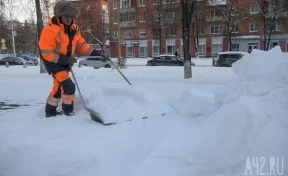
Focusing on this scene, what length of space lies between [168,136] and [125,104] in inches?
40.3

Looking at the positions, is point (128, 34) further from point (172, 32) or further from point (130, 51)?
point (172, 32)

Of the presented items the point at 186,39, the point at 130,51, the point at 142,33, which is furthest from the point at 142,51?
the point at 186,39

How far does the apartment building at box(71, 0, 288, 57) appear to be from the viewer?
3878 centimetres

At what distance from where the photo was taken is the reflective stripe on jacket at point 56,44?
4113 millimetres

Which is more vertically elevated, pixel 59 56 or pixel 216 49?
pixel 216 49

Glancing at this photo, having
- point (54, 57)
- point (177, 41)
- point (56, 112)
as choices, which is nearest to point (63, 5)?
point (54, 57)

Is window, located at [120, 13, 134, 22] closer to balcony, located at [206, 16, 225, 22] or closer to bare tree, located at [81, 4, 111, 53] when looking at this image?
bare tree, located at [81, 4, 111, 53]

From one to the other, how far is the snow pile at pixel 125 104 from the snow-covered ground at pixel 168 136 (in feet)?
0.04

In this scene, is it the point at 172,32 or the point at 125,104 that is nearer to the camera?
the point at 125,104

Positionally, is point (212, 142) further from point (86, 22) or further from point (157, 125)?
point (86, 22)

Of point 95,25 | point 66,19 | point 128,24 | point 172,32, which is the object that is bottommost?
point 66,19

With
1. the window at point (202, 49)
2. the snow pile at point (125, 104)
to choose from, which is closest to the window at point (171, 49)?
the window at point (202, 49)

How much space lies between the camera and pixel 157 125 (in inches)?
127

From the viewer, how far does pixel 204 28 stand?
1807 inches
